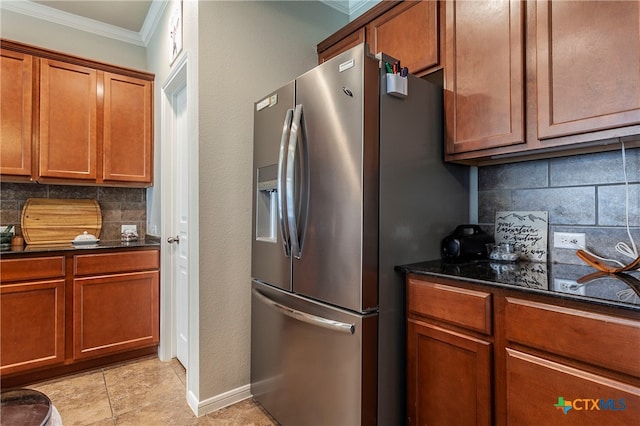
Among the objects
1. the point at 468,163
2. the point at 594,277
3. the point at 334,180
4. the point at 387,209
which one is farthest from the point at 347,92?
the point at 594,277

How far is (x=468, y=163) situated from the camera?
68.7 inches

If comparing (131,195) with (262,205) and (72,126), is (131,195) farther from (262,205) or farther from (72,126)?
(262,205)

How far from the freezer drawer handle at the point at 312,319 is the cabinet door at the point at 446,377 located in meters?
0.28

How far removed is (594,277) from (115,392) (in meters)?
2.67

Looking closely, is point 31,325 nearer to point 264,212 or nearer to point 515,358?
point 264,212

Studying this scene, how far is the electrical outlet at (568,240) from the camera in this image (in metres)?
1.48

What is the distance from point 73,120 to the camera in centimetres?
259

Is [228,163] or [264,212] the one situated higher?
[228,163]

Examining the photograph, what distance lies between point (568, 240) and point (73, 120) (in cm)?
334

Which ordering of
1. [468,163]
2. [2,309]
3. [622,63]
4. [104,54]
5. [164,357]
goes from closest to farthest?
[622,63], [468,163], [2,309], [164,357], [104,54]

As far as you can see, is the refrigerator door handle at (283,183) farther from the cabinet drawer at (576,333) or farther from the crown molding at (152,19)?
the crown molding at (152,19)

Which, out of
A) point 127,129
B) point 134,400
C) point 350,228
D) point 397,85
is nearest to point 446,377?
point 350,228

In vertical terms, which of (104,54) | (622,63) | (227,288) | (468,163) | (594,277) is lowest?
(227,288)

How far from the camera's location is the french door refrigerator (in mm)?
1345
